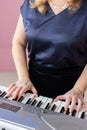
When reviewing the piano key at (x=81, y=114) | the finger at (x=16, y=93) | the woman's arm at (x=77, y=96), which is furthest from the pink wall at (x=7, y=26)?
the piano key at (x=81, y=114)

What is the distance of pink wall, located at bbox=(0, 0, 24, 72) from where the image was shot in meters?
2.37

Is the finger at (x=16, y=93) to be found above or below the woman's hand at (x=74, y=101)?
above

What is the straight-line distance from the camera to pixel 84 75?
109 centimetres

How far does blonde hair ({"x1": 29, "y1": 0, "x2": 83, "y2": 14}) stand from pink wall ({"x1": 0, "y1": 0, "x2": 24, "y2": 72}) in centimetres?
121

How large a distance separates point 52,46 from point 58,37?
44 mm

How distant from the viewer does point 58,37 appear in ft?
3.53

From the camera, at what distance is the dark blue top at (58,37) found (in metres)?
1.07

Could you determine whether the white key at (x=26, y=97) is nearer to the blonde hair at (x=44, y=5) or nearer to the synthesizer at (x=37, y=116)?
the synthesizer at (x=37, y=116)

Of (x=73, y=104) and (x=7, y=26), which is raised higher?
(x=73, y=104)

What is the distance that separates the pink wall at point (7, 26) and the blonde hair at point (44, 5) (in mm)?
1207

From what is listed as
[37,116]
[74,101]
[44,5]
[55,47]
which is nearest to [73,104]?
[74,101]

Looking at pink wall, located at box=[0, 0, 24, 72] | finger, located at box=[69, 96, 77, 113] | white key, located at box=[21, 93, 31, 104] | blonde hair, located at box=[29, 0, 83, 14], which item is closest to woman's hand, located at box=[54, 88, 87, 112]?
finger, located at box=[69, 96, 77, 113]

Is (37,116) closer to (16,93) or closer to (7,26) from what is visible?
(16,93)

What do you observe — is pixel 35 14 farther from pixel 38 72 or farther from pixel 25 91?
pixel 25 91
